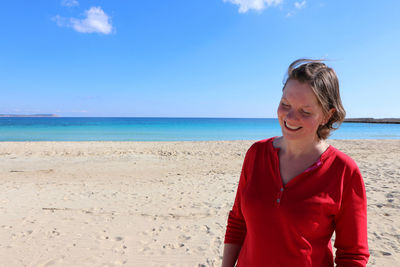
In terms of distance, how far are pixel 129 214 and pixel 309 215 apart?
17.0 feet

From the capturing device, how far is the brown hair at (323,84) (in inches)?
47.9

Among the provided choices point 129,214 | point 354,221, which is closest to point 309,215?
point 354,221

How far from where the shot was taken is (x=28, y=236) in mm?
4637

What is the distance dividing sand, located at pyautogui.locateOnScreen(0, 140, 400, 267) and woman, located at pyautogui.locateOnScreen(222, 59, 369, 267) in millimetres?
2999

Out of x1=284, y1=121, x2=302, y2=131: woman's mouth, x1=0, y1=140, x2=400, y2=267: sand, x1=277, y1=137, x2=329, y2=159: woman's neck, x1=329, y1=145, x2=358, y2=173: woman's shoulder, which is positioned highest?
Answer: x1=284, y1=121, x2=302, y2=131: woman's mouth

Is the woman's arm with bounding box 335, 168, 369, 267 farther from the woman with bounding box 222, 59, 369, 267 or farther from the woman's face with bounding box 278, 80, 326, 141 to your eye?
the woman's face with bounding box 278, 80, 326, 141

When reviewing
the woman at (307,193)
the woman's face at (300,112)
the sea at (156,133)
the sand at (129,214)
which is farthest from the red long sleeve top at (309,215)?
the sea at (156,133)

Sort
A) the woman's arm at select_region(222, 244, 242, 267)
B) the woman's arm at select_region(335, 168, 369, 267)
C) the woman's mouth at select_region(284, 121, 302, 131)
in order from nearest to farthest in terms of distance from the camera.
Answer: the woman's arm at select_region(335, 168, 369, 267), the woman's mouth at select_region(284, 121, 302, 131), the woman's arm at select_region(222, 244, 242, 267)

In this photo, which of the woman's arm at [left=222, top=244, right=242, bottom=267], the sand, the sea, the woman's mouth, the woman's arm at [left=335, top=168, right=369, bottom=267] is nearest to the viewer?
the woman's arm at [left=335, top=168, right=369, bottom=267]

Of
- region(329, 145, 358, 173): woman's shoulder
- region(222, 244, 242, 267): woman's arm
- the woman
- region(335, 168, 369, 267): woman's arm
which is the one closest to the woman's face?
the woman

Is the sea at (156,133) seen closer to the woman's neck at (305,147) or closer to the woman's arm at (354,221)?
the woman's neck at (305,147)

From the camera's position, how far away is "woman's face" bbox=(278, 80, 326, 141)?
4.05ft

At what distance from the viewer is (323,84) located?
1.22m

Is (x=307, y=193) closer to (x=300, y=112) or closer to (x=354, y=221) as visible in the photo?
(x=354, y=221)
